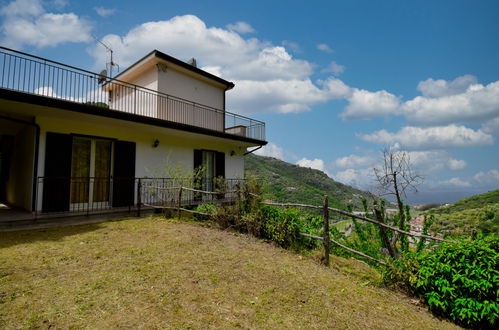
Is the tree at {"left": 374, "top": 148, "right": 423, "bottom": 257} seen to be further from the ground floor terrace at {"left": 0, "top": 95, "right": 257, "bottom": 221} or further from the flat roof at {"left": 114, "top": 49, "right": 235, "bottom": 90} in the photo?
the flat roof at {"left": 114, "top": 49, "right": 235, "bottom": 90}

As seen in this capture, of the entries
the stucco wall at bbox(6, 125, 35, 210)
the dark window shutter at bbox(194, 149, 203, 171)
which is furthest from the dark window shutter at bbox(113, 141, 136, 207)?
the dark window shutter at bbox(194, 149, 203, 171)

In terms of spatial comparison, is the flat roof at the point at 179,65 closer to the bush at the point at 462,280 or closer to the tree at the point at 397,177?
the tree at the point at 397,177

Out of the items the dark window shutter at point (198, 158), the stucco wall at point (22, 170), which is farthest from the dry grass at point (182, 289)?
the dark window shutter at point (198, 158)

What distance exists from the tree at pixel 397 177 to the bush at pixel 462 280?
1.91 meters

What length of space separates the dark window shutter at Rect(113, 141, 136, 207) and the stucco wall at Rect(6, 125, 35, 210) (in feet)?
7.42

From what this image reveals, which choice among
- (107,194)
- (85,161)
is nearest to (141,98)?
(85,161)

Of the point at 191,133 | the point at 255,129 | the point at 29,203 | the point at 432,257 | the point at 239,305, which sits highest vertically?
the point at 255,129

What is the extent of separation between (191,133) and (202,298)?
26.9 ft

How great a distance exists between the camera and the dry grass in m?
2.66

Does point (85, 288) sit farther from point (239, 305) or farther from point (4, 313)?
point (239, 305)

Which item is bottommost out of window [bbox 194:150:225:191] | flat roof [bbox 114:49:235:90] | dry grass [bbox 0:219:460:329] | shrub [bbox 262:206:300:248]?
dry grass [bbox 0:219:460:329]

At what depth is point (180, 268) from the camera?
390 cm

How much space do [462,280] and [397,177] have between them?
283 cm

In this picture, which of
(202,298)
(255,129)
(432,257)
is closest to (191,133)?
(255,129)
